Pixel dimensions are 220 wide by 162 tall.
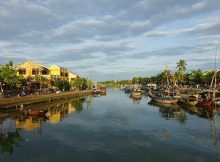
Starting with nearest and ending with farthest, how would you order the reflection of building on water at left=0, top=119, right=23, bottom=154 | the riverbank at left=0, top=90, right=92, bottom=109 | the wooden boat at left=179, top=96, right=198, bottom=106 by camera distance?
the reflection of building on water at left=0, top=119, right=23, bottom=154, the riverbank at left=0, top=90, right=92, bottom=109, the wooden boat at left=179, top=96, right=198, bottom=106

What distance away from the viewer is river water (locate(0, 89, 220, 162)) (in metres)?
36.0

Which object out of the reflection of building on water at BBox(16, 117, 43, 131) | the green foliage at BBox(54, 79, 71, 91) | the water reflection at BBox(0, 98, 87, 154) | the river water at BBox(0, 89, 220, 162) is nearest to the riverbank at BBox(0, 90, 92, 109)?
the water reflection at BBox(0, 98, 87, 154)

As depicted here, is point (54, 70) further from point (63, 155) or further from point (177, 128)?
point (63, 155)

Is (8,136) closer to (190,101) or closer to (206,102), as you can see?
(206,102)

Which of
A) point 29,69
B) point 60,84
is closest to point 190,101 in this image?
point 60,84

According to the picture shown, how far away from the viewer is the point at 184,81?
194250 millimetres

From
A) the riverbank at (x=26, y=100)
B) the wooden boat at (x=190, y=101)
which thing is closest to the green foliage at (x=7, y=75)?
the riverbank at (x=26, y=100)

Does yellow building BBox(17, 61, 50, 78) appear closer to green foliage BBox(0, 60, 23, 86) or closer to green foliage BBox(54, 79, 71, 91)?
green foliage BBox(54, 79, 71, 91)

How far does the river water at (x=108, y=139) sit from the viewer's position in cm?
3600

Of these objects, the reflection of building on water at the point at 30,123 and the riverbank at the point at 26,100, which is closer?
the reflection of building on water at the point at 30,123

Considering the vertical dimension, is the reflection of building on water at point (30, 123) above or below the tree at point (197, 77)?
below

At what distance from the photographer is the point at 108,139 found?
45.3 m

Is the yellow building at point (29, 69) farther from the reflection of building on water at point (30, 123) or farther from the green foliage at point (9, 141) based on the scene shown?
the green foliage at point (9, 141)

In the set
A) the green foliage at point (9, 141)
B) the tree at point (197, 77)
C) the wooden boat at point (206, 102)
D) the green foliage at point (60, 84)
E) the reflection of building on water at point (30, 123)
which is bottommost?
the green foliage at point (9, 141)
